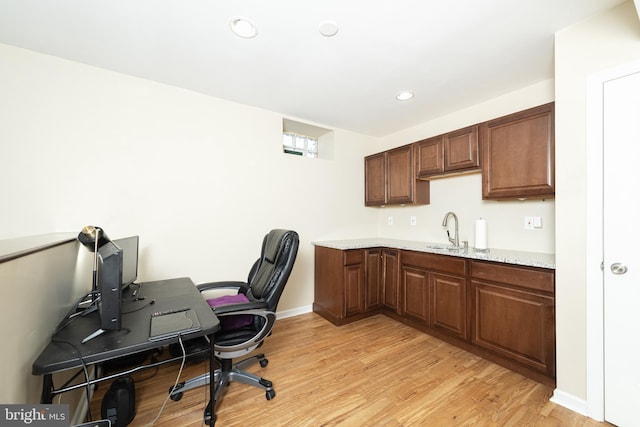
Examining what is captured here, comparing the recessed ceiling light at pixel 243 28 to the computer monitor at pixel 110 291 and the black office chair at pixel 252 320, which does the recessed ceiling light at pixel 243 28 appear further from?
the computer monitor at pixel 110 291

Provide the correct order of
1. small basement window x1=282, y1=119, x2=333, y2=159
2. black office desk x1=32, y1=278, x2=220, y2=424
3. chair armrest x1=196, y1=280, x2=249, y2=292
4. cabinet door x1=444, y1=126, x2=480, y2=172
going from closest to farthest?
black office desk x1=32, y1=278, x2=220, y2=424
chair armrest x1=196, y1=280, x2=249, y2=292
cabinet door x1=444, y1=126, x2=480, y2=172
small basement window x1=282, y1=119, x2=333, y2=159

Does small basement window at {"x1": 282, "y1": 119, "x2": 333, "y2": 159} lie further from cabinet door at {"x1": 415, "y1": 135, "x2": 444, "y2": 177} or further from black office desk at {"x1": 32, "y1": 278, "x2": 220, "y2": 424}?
black office desk at {"x1": 32, "y1": 278, "x2": 220, "y2": 424}

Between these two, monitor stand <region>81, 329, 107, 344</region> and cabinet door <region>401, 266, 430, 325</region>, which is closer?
monitor stand <region>81, 329, 107, 344</region>

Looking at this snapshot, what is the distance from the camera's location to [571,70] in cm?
161

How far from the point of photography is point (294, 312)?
10.2ft

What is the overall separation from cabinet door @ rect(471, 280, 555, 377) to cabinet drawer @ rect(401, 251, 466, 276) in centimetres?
18

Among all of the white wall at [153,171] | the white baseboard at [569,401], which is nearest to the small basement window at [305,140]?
the white wall at [153,171]

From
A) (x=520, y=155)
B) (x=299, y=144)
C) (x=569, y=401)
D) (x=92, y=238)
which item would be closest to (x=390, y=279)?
(x=569, y=401)

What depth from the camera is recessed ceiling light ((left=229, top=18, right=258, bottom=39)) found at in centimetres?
159

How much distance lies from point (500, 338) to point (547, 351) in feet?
0.97

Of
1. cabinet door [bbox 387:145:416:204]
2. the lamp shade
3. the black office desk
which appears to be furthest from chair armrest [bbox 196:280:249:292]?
cabinet door [bbox 387:145:416:204]

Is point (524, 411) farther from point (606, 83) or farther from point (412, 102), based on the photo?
point (412, 102)

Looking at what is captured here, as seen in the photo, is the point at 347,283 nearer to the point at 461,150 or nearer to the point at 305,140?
the point at 461,150

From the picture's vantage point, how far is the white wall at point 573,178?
1.53 metres
